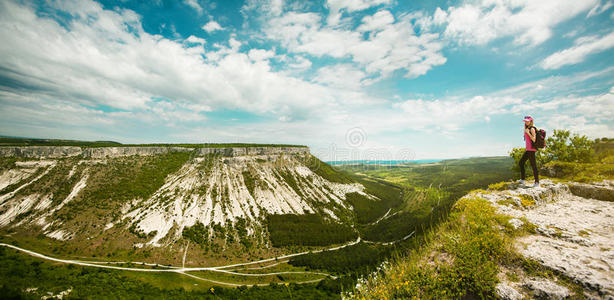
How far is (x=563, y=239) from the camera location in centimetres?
631

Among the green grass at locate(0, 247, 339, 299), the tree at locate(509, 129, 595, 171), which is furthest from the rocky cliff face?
the tree at locate(509, 129, 595, 171)

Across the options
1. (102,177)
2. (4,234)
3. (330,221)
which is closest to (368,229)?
(330,221)

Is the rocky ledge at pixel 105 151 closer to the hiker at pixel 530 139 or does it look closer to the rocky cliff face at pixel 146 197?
the rocky cliff face at pixel 146 197

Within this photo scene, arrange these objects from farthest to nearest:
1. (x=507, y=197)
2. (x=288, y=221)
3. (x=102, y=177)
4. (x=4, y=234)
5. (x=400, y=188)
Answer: (x=400, y=188) < (x=288, y=221) < (x=102, y=177) < (x=4, y=234) < (x=507, y=197)

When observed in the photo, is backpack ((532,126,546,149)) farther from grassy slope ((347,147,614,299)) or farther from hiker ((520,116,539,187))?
grassy slope ((347,147,614,299))

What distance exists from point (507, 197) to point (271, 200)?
104 m

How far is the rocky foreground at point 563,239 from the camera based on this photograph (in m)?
4.63

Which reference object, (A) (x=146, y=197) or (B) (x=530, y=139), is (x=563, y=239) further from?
(A) (x=146, y=197)

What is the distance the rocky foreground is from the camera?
463 centimetres

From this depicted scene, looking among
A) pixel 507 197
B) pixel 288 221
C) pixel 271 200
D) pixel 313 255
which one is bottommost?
pixel 313 255

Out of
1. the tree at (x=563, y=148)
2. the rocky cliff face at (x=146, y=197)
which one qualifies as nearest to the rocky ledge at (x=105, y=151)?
the rocky cliff face at (x=146, y=197)

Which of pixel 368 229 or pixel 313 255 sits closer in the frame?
pixel 313 255

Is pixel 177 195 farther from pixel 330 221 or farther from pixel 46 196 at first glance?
pixel 330 221

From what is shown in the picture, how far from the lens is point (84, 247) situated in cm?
6166
